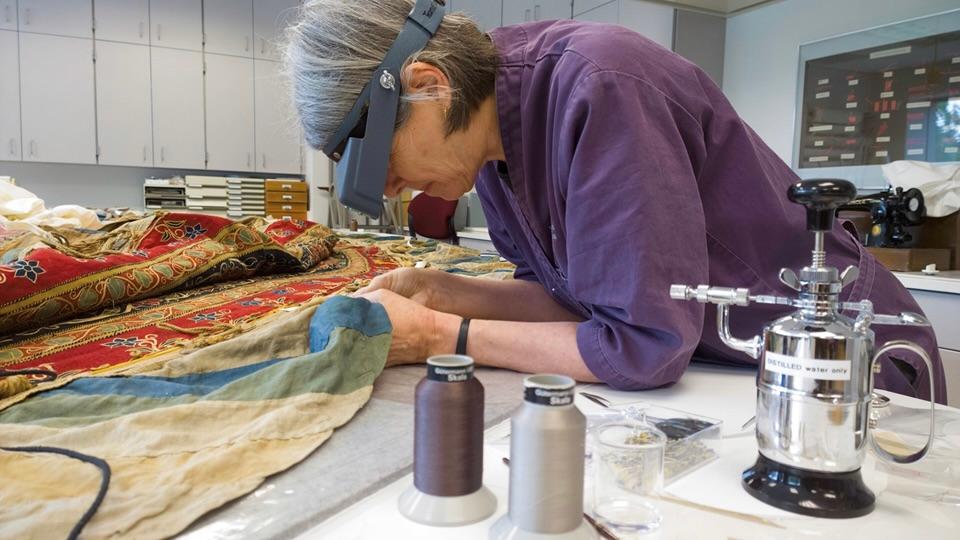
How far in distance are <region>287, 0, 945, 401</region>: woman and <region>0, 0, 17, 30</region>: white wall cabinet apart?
5.56 meters

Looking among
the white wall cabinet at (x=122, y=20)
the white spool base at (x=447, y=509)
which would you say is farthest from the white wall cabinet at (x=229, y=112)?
the white spool base at (x=447, y=509)

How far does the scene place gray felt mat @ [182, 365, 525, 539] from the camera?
476mm

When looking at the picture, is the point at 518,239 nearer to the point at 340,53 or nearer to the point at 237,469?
the point at 340,53

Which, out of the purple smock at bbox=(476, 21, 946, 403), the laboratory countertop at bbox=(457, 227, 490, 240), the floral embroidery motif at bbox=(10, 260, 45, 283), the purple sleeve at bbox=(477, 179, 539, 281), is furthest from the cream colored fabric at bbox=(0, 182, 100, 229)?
the laboratory countertop at bbox=(457, 227, 490, 240)

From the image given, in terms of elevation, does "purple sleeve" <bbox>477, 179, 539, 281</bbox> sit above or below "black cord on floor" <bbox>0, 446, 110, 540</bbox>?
above

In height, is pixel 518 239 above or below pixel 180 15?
below

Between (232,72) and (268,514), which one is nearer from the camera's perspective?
(268,514)

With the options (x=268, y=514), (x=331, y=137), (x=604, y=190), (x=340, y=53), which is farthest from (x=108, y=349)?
(x=604, y=190)

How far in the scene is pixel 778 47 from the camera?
3.67 m

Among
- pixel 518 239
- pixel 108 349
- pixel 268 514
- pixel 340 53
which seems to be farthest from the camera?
pixel 518 239

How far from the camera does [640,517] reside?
1.66 ft

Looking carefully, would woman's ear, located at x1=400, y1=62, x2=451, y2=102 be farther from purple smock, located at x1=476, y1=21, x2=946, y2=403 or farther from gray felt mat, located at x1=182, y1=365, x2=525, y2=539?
gray felt mat, located at x1=182, y1=365, x2=525, y2=539

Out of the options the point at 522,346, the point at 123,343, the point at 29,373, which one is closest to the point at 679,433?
the point at 522,346

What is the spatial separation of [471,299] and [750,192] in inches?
21.8
